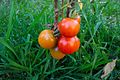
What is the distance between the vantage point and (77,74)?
1622 mm

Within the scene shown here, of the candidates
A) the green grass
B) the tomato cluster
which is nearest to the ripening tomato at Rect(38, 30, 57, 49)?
the tomato cluster

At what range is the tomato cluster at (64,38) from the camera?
1071 millimetres

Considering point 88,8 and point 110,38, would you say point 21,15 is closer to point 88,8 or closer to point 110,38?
point 88,8

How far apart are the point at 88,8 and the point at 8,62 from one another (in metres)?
0.85

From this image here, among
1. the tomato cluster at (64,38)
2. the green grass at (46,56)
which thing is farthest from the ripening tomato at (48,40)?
the green grass at (46,56)

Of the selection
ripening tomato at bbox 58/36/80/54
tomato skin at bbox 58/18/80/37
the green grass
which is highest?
tomato skin at bbox 58/18/80/37

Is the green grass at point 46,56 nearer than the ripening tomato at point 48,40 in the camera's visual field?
No

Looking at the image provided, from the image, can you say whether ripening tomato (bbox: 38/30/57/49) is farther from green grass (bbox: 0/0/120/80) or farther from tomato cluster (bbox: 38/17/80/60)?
green grass (bbox: 0/0/120/80)

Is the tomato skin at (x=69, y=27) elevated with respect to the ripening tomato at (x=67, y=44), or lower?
elevated

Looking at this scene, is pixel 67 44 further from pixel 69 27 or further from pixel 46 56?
pixel 46 56

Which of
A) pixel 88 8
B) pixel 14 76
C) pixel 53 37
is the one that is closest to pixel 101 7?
pixel 88 8

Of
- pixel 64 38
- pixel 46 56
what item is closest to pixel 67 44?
pixel 64 38

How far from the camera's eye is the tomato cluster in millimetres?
1071

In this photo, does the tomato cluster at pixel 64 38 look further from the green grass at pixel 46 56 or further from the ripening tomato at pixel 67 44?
the green grass at pixel 46 56
